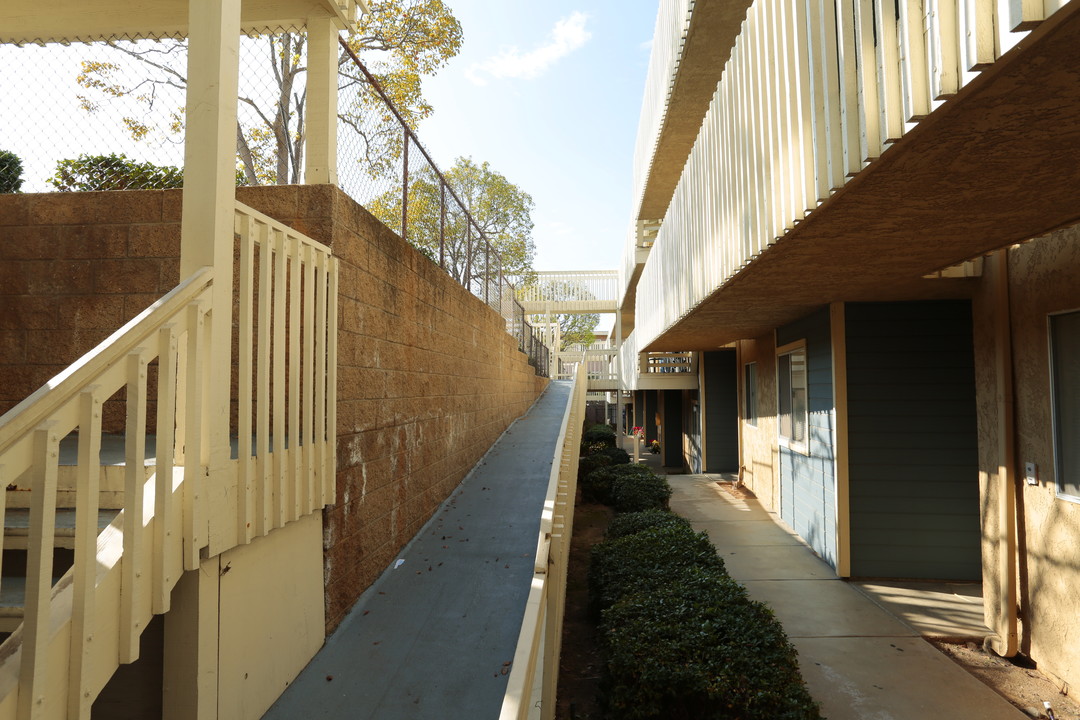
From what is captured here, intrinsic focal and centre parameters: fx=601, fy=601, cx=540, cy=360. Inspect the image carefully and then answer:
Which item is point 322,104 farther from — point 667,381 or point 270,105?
point 667,381

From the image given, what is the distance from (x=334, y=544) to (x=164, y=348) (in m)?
1.80

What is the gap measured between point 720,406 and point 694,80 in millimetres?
7390

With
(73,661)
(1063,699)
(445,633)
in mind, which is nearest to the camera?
(73,661)

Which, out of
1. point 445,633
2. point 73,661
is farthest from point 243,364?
point 445,633

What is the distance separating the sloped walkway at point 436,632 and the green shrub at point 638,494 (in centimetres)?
249

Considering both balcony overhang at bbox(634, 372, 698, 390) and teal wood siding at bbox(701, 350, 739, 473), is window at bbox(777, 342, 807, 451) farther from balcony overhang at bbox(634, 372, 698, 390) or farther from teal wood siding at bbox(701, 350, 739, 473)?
balcony overhang at bbox(634, 372, 698, 390)

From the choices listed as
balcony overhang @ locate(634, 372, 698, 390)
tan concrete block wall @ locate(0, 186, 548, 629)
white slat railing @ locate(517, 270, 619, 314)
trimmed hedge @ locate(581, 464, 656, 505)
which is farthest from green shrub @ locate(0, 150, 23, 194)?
white slat railing @ locate(517, 270, 619, 314)

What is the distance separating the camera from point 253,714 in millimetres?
2740

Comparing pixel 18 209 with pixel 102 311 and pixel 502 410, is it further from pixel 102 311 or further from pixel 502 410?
pixel 502 410

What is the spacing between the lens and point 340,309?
3.64m

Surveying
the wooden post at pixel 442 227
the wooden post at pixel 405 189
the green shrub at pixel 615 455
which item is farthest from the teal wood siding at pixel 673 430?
the wooden post at pixel 405 189

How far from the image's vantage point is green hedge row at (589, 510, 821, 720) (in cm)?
327

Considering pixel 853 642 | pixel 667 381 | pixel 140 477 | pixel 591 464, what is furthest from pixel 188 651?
pixel 667 381

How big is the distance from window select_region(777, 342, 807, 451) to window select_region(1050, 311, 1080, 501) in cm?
344
